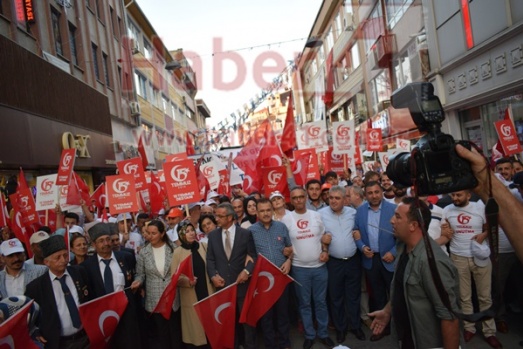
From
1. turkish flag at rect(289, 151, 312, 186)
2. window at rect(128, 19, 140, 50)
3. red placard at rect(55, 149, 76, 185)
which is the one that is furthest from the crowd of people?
window at rect(128, 19, 140, 50)

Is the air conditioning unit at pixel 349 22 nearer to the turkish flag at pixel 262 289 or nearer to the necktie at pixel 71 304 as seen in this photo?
the turkish flag at pixel 262 289

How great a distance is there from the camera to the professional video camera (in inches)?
77.7

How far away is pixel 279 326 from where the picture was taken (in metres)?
5.22

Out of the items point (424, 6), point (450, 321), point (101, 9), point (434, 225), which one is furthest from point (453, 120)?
point (101, 9)

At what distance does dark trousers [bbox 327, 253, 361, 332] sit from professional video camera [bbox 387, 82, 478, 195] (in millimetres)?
3448

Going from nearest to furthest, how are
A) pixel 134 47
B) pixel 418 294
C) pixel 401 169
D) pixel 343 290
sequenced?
pixel 401 169
pixel 418 294
pixel 343 290
pixel 134 47

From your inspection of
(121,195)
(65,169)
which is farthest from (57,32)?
(121,195)

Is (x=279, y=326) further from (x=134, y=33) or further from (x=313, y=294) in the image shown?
(x=134, y=33)

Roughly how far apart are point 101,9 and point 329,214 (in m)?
21.1

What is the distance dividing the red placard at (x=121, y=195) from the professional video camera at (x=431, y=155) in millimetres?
6279

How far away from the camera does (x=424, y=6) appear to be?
48.2 ft

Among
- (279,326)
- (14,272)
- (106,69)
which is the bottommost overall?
(279,326)

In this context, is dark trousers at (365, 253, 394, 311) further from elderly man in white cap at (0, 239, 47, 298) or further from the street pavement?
elderly man in white cap at (0, 239, 47, 298)

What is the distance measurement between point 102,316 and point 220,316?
1231 millimetres
